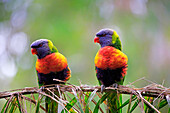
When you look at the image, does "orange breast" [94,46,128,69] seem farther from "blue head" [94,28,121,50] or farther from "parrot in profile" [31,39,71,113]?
"parrot in profile" [31,39,71,113]

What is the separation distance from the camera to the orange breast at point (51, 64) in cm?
237

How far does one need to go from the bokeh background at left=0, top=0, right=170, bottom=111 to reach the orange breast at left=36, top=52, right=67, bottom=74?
306cm

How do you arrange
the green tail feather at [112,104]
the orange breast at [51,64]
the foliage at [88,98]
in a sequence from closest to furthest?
the foliage at [88,98], the green tail feather at [112,104], the orange breast at [51,64]

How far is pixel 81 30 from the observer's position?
20.8 ft

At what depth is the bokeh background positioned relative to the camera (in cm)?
537

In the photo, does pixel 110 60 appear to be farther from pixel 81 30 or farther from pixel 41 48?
pixel 81 30

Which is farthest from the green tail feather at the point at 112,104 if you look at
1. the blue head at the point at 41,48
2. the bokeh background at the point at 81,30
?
the bokeh background at the point at 81,30

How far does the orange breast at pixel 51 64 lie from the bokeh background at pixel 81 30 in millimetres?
3064

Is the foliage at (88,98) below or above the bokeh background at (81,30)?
below

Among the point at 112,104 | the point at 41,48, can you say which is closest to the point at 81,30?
the point at 41,48

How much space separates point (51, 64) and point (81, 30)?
4075 millimetres

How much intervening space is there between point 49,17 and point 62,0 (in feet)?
2.57

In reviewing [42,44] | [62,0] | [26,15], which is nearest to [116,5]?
[62,0]

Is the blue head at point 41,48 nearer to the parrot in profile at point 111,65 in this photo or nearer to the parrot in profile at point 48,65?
the parrot in profile at point 48,65
